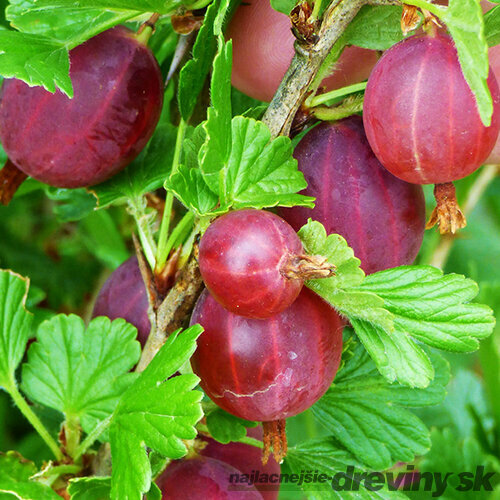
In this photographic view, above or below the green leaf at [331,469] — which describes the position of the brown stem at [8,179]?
above

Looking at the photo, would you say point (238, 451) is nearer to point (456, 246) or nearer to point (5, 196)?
point (5, 196)

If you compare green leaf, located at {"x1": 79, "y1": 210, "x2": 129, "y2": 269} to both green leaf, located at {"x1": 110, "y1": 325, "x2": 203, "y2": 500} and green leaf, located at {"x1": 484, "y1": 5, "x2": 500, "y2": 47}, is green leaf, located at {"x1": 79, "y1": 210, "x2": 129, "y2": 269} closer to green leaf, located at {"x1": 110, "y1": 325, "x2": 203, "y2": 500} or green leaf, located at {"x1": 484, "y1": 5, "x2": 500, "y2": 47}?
green leaf, located at {"x1": 110, "y1": 325, "x2": 203, "y2": 500}

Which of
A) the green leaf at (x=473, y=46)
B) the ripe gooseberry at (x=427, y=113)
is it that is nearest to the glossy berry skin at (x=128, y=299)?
the ripe gooseberry at (x=427, y=113)

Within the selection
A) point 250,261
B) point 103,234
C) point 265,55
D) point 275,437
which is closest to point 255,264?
point 250,261

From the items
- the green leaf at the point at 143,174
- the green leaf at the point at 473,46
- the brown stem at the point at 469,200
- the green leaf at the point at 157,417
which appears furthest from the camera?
the brown stem at the point at 469,200

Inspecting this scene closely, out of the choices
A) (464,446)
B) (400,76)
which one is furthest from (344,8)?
(464,446)

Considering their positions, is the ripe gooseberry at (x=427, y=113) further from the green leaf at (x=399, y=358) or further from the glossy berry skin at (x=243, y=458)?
the glossy berry skin at (x=243, y=458)

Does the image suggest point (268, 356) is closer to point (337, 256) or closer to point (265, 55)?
point (337, 256)
